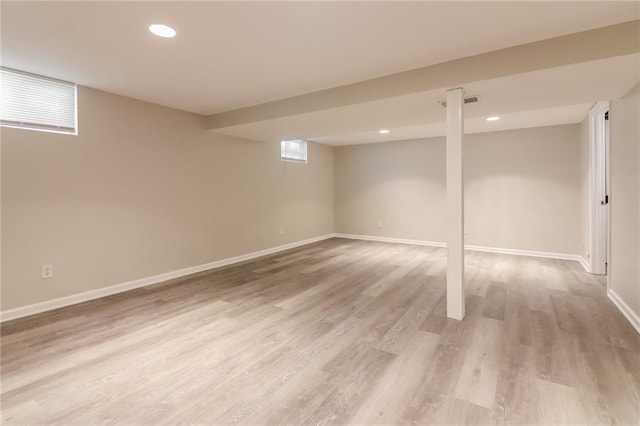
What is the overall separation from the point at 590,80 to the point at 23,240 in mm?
5318

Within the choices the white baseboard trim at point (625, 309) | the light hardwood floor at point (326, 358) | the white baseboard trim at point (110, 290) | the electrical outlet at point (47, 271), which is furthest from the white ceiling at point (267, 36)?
the white baseboard trim at point (110, 290)

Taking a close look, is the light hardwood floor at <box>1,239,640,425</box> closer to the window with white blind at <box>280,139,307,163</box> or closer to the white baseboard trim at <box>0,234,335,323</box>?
the white baseboard trim at <box>0,234,335,323</box>

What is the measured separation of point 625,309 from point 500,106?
2307 millimetres

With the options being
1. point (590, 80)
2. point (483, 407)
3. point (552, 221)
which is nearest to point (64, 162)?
point (483, 407)

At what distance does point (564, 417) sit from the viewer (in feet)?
5.16

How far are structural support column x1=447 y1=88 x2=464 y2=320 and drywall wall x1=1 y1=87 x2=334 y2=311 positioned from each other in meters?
3.47

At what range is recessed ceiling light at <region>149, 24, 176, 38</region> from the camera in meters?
2.10

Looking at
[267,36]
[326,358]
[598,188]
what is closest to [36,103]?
[267,36]

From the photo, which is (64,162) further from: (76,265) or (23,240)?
(76,265)

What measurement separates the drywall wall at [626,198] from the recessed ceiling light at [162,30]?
381 centimetres

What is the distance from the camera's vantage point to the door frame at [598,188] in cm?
394

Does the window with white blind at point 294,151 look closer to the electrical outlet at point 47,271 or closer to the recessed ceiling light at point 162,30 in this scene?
the recessed ceiling light at point 162,30

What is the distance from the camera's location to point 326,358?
7.11 feet

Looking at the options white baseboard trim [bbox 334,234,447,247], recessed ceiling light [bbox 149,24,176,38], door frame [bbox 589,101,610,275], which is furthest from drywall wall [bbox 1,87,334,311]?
door frame [bbox 589,101,610,275]
